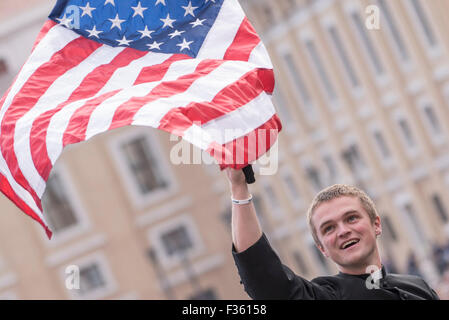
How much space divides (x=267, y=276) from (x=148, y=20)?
2.07m

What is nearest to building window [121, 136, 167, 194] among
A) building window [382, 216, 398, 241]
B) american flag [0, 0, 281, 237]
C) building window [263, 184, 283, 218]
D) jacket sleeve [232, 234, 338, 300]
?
A: building window [263, 184, 283, 218]

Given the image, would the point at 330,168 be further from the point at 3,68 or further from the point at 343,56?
the point at 3,68

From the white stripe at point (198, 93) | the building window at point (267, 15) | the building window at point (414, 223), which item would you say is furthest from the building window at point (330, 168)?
the white stripe at point (198, 93)

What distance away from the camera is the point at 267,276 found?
12.3ft

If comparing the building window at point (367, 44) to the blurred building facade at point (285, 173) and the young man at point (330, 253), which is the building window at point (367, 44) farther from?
the young man at point (330, 253)

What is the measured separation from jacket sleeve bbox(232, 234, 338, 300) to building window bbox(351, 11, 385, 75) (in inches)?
1320

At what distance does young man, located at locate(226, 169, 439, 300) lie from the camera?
375cm

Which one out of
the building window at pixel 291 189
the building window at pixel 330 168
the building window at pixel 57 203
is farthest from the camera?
the building window at pixel 57 203

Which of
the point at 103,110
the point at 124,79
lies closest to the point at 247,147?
the point at 103,110

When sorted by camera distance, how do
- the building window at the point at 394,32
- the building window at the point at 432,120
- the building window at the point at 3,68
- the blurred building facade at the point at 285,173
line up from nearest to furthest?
the building window at the point at 432,120 → the blurred building facade at the point at 285,173 → the building window at the point at 394,32 → the building window at the point at 3,68

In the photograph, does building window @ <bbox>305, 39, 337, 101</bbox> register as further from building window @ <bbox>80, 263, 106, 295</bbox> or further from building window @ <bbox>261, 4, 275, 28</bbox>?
building window @ <bbox>80, 263, 106, 295</bbox>

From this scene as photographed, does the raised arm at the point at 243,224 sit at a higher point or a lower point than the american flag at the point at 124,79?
lower

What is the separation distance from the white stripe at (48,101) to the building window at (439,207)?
30293 millimetres

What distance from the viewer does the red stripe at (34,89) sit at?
17.1 feet
